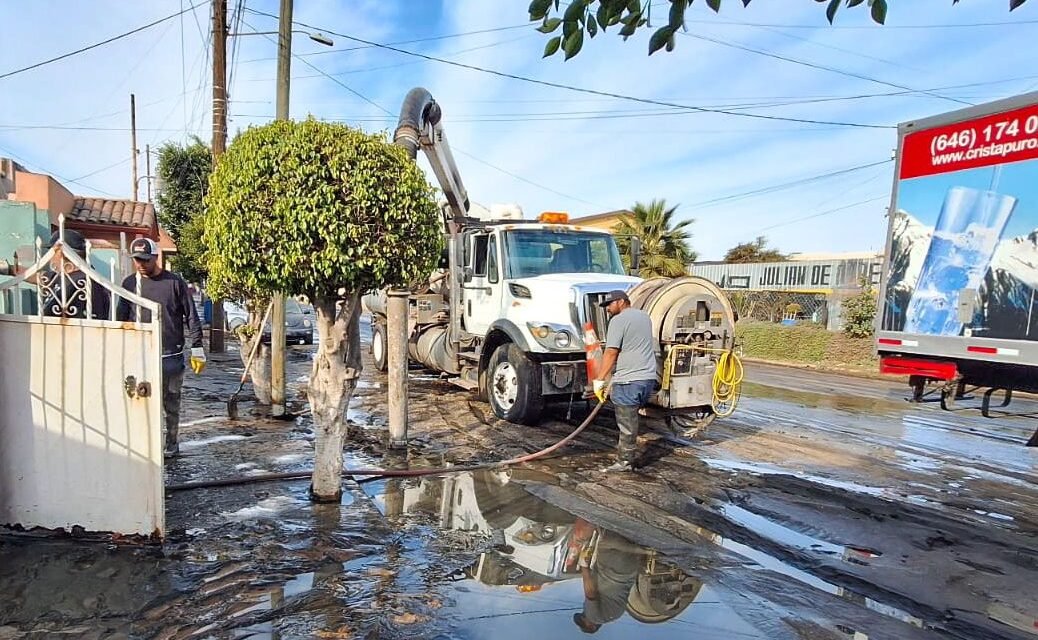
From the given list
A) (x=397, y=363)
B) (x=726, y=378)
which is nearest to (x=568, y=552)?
(x=397, y=363)

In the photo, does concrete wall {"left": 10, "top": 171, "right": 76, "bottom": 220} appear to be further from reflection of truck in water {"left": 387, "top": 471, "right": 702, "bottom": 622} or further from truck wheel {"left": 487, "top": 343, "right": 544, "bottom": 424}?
reflection of truck in water {"left": 387, "top": 471, "right": 702, "bottom": 622}

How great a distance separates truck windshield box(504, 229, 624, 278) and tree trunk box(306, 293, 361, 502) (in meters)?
4.19

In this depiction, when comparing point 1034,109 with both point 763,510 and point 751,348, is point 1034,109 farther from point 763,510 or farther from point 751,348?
point 751,348

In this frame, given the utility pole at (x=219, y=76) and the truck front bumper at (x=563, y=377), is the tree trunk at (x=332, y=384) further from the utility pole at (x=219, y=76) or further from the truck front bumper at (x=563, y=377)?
the utility pole at (x=219, y=76)

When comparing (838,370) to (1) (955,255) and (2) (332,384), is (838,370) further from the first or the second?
(2) (332,384)

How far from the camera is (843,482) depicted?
20.3 feet

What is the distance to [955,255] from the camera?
6539 mm

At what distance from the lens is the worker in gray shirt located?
20.8ft

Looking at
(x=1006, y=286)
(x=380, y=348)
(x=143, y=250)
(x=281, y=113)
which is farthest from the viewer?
(x=380, y=348)

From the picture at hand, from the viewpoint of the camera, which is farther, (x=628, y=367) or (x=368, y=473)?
(x=628, y=367)

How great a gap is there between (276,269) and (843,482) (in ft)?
17.8

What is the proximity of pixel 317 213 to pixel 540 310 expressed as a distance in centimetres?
438

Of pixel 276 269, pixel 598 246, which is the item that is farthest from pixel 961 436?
pixel 276 269

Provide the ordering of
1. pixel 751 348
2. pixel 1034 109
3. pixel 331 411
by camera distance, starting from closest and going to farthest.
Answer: pixel 331 411 < pixel 1034 109 < pixel 751 348
